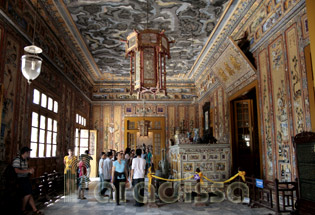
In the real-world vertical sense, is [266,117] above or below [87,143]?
above

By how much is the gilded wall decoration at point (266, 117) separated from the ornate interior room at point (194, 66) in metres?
0.02

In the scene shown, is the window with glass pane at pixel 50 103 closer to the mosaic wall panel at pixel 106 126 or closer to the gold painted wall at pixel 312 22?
the mosaic wall panel at pixel 106 126

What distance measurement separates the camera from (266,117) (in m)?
6.57

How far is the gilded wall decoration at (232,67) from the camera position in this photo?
→ 7.25 metres

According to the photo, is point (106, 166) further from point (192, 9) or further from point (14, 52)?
point (192, 9)

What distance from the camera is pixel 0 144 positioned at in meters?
5.31

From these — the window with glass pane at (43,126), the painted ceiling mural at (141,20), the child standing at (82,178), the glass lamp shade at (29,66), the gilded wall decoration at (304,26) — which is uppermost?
the painted ceiling mural at (141,20)

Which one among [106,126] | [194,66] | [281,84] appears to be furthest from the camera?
[106,126]

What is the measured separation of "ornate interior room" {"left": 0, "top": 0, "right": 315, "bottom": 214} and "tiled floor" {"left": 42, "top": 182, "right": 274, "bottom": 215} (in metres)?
0.10

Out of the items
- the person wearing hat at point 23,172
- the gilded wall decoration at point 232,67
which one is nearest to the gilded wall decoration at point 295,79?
the gilded wall decoration at point 232,67

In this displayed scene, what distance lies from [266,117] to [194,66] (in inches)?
285

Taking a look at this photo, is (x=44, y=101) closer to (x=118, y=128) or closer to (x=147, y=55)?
(x=147, y=55)

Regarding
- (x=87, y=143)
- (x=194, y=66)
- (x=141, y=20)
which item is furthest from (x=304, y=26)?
(x=87, y=143)

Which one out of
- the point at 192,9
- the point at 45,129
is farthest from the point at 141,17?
the point at 45,129
